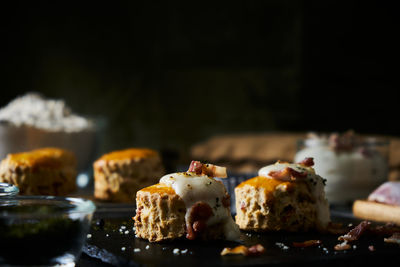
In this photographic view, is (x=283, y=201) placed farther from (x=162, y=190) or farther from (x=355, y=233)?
(x=162, y=190)

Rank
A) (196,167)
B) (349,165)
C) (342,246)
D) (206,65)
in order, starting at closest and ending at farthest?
(342,246) → (196,167) → (349,165) → (206,65)

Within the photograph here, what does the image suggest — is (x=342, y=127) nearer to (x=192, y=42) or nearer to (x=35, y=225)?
(x=192, y=42)

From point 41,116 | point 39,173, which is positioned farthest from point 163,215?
point 41,116

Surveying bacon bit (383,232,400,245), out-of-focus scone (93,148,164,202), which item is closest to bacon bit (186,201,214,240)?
bacon bit (383,232,400,245)

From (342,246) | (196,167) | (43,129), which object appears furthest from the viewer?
(43,129)

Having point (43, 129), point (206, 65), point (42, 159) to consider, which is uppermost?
point (206, 65)

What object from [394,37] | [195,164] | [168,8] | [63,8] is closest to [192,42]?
[168,8]

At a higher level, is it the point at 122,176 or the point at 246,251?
the point at 122,176
